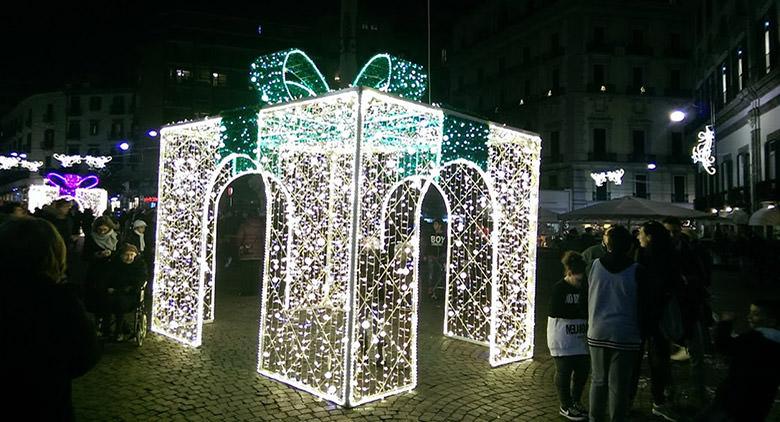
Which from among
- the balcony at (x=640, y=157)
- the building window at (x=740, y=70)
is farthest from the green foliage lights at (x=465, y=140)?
the balcony at (x=640, y=157)

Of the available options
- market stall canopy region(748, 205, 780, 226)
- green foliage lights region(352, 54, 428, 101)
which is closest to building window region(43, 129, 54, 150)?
green foliage lights region(352, 54, 428, 101)

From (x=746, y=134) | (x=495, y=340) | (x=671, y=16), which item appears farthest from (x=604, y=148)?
(x=495, y=340)

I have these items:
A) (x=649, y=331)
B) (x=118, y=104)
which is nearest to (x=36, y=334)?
(x=649, y=331)

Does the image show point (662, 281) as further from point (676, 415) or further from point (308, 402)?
point (308, 402)

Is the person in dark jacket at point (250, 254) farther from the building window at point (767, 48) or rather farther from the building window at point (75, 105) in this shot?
the building window at point (75, 105)

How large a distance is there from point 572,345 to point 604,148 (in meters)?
33.2

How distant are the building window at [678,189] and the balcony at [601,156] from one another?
4.92 m

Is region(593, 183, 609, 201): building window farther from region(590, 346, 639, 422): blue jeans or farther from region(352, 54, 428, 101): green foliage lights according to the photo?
region(590, 346, 639, 422): blue jeans

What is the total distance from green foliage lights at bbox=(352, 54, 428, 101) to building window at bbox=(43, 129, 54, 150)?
60278 millimetres

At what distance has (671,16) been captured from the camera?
34625mm

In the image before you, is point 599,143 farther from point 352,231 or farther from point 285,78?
point 352,231

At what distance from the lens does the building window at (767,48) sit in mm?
17922

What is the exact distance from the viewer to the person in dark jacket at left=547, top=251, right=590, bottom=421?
4.33m

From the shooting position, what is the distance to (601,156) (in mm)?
34406
